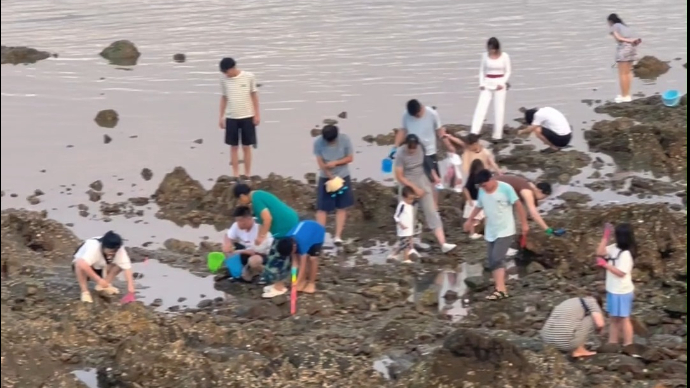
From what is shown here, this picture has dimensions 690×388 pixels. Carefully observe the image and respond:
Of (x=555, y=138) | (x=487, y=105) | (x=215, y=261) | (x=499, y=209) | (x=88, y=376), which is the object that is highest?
(x=487, y=105)

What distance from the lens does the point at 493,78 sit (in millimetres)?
15555

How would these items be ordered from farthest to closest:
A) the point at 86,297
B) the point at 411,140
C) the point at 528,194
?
the point at 411,140, the point at 528,194, the point at 86,297

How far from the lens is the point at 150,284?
11820 millimetres

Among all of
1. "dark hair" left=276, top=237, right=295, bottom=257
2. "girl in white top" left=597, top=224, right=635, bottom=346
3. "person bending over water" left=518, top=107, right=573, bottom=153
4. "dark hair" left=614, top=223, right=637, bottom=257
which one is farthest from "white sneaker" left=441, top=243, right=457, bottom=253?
"person bending over water" left=518, top=107, right=573, bottom=153

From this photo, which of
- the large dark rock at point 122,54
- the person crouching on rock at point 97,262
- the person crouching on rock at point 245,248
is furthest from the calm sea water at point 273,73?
the person crouching on rock at point 97,262

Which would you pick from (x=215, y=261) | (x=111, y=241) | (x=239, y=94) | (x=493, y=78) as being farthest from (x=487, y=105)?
(x=111, y=241)

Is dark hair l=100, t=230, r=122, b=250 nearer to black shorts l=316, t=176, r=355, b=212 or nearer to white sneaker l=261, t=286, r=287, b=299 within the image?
white sneaker l=261, t=286, r=287, b=299

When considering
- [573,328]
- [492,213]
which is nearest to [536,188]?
[492,213]

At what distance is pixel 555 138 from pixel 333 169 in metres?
5.02

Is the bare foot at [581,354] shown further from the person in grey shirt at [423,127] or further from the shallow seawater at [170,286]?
the shallow seawater at [170,286]

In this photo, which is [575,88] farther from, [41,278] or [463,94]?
[41,278]

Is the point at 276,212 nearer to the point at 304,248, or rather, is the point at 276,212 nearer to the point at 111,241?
the point at 304,248

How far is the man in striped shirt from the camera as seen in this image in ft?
46.6

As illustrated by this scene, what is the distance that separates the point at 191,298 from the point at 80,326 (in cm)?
176
